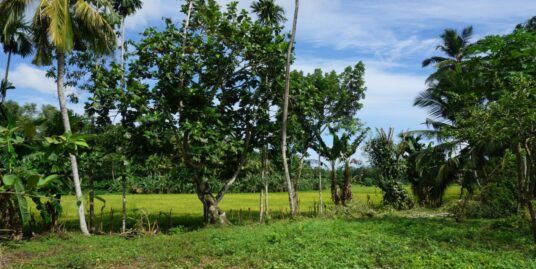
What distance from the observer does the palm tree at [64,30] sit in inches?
421

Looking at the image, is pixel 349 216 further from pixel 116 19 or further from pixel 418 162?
pixel 116 19

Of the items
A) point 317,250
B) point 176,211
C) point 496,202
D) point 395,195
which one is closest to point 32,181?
point 317,250

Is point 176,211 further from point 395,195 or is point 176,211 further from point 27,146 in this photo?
point 27,146

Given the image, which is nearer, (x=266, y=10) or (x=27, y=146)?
(x=27, y=146)

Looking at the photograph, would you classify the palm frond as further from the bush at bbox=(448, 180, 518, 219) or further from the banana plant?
the bush at bbox=(448, 180, 518, 219)

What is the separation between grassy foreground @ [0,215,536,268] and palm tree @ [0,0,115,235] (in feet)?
8.68

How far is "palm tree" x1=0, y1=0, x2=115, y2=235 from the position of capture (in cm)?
1070

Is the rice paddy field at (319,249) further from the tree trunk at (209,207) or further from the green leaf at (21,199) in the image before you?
the green leaf at (21,199)

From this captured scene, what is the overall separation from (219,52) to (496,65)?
753 centimetres

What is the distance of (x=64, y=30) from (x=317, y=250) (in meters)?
8.07

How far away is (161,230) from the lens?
531 inches

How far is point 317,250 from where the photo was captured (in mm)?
7656

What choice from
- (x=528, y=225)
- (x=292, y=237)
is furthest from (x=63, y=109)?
(x=528, y=225)

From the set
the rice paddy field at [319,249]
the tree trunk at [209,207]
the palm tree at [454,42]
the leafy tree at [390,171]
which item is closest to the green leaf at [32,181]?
the rice paddy field at [319,249]
